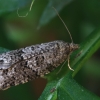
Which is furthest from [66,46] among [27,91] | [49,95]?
[27,91]

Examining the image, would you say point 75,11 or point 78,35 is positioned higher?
point 75,11

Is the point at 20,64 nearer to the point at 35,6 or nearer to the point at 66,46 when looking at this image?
the point at 66,46

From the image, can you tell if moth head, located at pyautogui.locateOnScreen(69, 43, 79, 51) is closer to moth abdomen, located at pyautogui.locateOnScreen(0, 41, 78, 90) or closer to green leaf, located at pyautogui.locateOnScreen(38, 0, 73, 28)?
moth abdomen, located at pyautogui.locateOnScreen(0, 41, 78, 90)

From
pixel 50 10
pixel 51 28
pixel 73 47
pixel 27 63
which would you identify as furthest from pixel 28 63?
pixel 51 28

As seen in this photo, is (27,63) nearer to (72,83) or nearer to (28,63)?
(28,63)

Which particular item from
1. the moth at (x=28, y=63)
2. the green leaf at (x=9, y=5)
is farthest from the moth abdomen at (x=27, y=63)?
the green leaf at (x=9, y=5)

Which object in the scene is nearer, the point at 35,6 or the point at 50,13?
the point at 50,13
